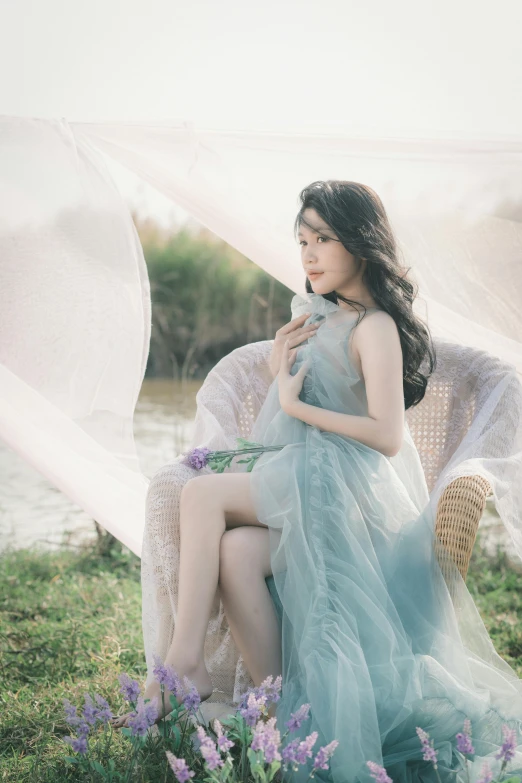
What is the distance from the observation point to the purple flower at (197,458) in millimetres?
2221

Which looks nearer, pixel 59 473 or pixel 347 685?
pixel 347 685

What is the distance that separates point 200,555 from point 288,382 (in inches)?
20.2

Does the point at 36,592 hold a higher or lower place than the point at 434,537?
lower

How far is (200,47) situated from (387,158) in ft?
14.8

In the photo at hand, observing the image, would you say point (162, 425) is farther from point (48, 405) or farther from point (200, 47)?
point (48, 405)

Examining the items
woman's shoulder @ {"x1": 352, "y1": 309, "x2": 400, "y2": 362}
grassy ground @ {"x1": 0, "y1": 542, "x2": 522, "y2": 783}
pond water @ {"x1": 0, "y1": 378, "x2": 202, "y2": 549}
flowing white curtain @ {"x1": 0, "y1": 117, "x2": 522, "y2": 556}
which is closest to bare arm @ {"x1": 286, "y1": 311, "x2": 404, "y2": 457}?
woman's shoulder @ {"x1": 352, "y1": 309, "x2": 400, "y2": 362}

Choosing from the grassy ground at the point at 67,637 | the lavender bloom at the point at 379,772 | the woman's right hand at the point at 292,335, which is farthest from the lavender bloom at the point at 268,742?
the woman's right hand at the point at 292,335

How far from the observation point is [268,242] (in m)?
2.57

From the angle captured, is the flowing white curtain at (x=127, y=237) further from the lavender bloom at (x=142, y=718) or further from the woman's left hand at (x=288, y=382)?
the lavender bloom at (x=142, y=718)

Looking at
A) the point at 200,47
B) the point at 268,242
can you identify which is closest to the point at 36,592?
the point at 268,242

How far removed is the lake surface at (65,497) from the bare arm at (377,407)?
219 centimetres

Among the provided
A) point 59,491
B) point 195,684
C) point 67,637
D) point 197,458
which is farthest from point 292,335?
point 59,491

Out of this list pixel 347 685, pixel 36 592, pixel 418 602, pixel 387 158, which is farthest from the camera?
pixel 36 592

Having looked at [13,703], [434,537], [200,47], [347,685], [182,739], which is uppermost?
[200,47]
